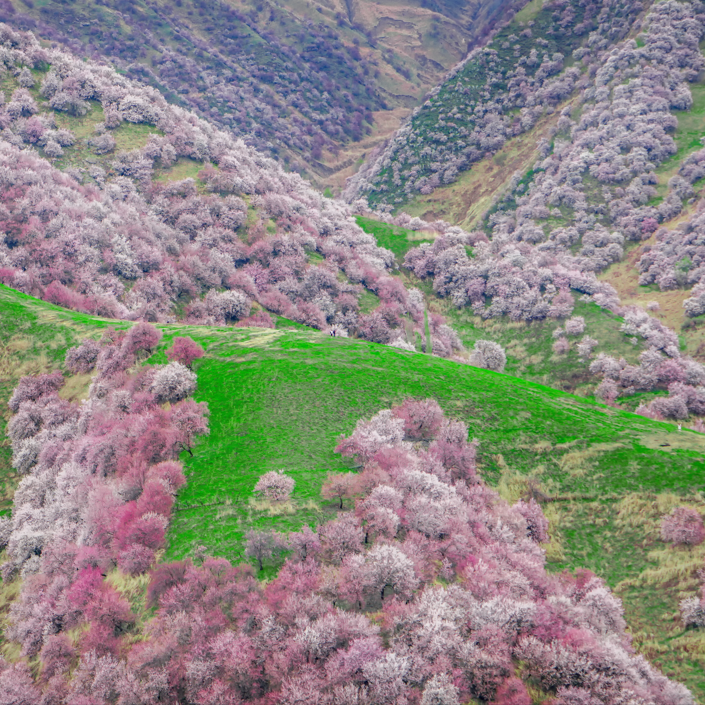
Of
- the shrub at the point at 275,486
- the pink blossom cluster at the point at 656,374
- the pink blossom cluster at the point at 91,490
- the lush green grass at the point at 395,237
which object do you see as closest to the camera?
the pink blossom cluster at the point at 91,490

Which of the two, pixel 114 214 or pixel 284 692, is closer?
pixel 284 692

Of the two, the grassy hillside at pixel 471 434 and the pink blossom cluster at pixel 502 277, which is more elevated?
the pink blossom cluster at pixel 502 277

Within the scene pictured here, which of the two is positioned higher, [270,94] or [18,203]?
[270,94]

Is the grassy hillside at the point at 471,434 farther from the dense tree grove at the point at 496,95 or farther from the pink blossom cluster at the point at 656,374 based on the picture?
the dense tree grove at the point at 496,95

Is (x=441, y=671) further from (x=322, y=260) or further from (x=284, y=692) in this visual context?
(x=322, y=260)

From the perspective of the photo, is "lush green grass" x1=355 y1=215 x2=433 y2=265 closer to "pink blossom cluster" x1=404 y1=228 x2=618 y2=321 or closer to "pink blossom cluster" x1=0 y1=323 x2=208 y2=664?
"pink blossom cluster" x1=404 y1=228 x2=618 y2=321

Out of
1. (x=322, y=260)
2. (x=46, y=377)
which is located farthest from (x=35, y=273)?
(x=322, y=260)

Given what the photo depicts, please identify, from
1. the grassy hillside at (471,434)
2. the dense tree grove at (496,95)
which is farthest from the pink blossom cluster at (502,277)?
the dense tree grove at (496,95)

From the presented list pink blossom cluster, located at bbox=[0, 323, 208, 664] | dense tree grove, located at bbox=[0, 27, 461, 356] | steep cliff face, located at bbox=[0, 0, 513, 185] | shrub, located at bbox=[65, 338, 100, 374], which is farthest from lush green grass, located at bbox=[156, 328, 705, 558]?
steep cliff face, located at bbox=[0, 0, 513, 185]
